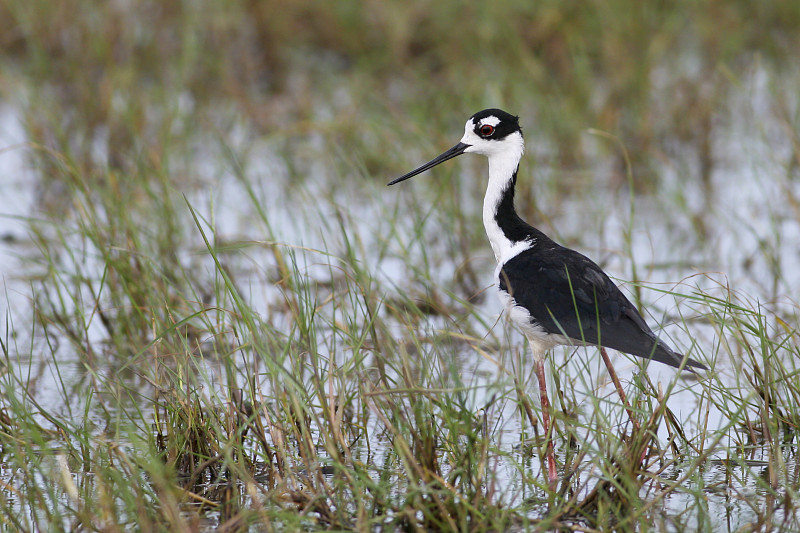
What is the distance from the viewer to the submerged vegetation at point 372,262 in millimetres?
2828

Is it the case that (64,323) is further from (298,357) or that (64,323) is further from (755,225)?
(755,225)

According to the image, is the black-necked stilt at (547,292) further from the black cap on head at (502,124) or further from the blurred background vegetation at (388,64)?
the blurred background vegetation at (388,64)

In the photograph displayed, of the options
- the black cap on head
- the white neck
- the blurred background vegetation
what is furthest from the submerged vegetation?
the black cap on head

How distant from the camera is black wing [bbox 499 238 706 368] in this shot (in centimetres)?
315

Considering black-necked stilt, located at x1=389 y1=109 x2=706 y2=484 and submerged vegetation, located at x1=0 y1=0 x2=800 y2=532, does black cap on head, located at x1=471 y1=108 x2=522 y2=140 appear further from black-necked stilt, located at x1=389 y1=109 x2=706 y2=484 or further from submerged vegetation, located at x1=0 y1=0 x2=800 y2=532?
submerged vegetation, located at x1=0 y1=0 x2=800 y2=532

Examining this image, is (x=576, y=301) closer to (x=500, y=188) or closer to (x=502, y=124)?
(x=500, y=188)

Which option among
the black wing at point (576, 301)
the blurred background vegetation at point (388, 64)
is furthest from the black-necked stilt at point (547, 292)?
the blurred background vegetation at point (388, 64)

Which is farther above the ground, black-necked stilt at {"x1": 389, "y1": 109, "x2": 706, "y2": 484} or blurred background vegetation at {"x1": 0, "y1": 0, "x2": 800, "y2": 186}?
blurred background vegetation at {"x1": 0, "y1": 0, "x2": 800, "y2": 186}

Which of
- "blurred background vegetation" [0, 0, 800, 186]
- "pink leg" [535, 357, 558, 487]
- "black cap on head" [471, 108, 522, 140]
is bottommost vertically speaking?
"pink leg" [535, 357, 558, 487]

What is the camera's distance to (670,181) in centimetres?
620

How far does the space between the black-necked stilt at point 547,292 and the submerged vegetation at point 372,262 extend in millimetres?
95

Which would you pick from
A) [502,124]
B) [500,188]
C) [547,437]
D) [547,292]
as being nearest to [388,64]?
[502,124]

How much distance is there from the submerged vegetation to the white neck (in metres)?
0.18

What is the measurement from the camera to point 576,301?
10.9 feet
